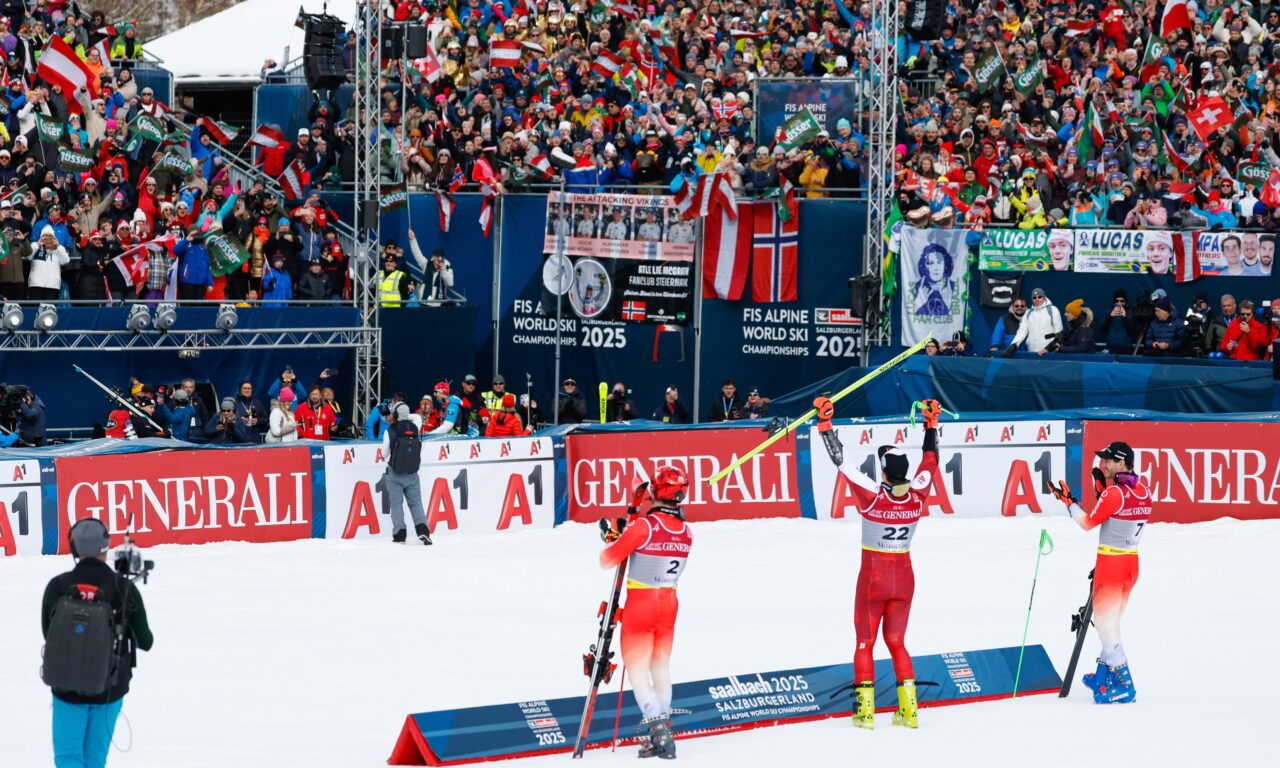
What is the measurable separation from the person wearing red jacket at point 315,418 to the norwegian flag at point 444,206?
6.82 metres

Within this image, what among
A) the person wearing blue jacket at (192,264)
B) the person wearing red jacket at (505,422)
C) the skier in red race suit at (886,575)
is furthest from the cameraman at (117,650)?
the person wearing blue jacket at (192,264)

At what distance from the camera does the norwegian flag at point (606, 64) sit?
97.3 feet

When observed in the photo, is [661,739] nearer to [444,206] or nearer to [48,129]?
[48,129]

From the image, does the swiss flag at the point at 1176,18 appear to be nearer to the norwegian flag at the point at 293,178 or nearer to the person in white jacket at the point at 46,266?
the norwegian flag at the point at 293,178

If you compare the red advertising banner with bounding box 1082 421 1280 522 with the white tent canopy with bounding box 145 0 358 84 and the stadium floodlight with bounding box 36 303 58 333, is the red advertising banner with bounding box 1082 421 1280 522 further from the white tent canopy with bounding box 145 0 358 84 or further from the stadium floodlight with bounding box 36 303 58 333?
the white tent canopy with bounding box 145 0 358 84

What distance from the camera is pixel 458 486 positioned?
799 inches

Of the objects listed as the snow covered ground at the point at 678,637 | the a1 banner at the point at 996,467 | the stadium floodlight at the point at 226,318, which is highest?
the stadium floodlight at the point at 226,318

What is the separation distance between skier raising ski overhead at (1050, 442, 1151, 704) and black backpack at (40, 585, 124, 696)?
261 inches

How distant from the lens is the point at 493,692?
44.0 feet

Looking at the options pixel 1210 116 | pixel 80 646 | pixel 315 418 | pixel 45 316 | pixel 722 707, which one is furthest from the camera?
pixel 1210 116

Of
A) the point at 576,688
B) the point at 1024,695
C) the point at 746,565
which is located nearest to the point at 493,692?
the point at 576,688

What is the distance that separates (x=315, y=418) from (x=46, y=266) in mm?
3998

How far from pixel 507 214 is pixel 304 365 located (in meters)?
4.87

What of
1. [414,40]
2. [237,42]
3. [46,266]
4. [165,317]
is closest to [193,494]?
[165,317]
